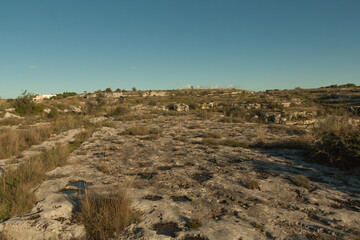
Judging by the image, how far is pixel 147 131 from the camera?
32.4 ft

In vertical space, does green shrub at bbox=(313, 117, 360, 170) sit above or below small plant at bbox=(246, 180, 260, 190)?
above

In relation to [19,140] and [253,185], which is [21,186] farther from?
[19,140]

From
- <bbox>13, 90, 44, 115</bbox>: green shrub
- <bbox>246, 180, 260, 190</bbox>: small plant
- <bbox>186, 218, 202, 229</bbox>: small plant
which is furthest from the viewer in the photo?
<bbox>13, 90, 44, 115</bbox>: green shrub

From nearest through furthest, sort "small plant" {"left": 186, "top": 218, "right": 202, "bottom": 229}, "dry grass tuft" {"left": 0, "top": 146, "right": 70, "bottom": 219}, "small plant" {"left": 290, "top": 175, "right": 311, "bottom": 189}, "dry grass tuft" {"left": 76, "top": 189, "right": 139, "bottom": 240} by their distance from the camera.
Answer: "dry grass tuft" {"left": 76, "top": 189, "right": 139, "bottom": 240} < "small plant" {"left": 186, "top": 218, "right": 202, "bottom": 229} < "dry grass tuft" {"left": 0, "top": 146, "right": 70, "bottom": 219} < "small plant" {"left": 290, "top": 175, "right": 311, "bottom": 189}

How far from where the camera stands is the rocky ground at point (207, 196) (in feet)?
8.62

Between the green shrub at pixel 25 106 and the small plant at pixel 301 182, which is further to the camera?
the green shrub at pixel 25 106

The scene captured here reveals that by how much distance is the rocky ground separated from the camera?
2627 millimetres

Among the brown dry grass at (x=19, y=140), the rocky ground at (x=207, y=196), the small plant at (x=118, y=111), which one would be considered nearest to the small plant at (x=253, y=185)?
the rocky ground at (x=207, y=196)

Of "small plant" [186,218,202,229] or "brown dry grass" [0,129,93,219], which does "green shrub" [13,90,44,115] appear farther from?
"small plant" [186,218,202,229]

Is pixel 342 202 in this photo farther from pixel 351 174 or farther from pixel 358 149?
pixel 358 149

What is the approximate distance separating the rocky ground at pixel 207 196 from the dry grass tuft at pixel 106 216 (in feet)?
0.40

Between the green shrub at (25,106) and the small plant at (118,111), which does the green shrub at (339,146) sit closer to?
the small plant at (118,111)

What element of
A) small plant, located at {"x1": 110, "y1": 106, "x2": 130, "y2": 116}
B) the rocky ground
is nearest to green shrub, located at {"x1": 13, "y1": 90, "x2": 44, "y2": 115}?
small plant, located at {"x1": 110, "y1": 106, "x2": 130, "y2": 116}

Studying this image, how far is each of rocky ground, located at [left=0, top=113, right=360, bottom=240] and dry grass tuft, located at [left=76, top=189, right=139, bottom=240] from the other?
0.40ft
